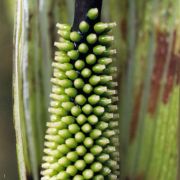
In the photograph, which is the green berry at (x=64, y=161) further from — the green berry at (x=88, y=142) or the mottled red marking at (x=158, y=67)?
the mottled red marking at (x=158, y=67)

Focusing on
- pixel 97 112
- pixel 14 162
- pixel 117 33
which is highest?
pixel 117 33

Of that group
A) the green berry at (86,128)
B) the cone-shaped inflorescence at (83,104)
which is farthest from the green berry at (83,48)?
the green berry at (86,128)

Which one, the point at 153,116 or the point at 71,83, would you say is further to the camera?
the point at 153,116

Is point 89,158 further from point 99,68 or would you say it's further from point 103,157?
point 99,68

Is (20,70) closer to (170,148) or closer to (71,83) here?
(71,83)

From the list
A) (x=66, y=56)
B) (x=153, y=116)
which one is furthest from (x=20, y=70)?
(x=153, y=116)

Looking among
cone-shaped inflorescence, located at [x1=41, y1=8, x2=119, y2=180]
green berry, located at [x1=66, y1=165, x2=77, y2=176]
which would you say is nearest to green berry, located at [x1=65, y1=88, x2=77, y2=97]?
cone-shaped inflorescence, located at [x1=41, y1=8, x2=119, y2=180]

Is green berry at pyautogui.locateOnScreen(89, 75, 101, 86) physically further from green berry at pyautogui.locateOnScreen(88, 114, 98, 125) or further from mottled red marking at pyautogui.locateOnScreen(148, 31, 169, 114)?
mottled red marking at pyautogui.locateOnScreen(148, 31, 169, 114)
